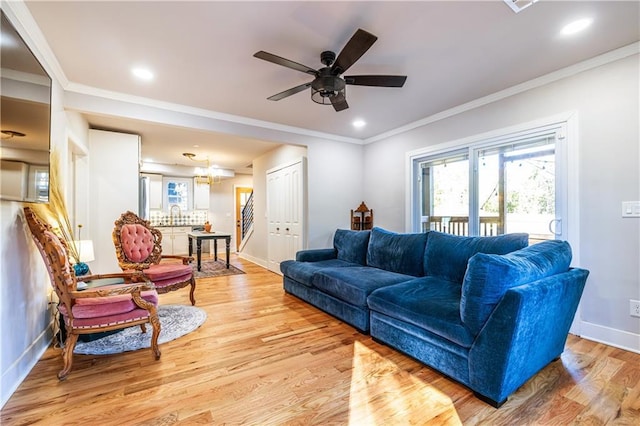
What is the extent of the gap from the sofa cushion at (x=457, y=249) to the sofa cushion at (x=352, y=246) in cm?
101

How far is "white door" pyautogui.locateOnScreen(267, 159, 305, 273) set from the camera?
4.96m

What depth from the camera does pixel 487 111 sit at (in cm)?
352

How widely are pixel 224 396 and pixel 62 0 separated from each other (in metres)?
Result: 2.86

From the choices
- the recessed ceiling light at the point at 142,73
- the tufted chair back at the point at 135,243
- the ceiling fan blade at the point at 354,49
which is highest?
the recessed ceiling light at the point at 142,73

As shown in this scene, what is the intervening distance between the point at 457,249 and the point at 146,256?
3847 millimetres

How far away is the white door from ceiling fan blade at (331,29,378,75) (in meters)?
2.63

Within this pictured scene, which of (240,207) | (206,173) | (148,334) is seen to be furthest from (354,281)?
(240,207)

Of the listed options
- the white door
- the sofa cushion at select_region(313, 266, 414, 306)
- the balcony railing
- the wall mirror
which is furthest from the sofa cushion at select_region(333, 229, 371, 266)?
the wall mirror

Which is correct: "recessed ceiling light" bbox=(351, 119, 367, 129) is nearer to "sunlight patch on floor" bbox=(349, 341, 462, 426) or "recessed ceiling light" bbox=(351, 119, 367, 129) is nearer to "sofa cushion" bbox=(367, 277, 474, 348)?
"sofa cushion" bbox=(367, 277, 474, 348)

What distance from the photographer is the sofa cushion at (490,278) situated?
1718mm

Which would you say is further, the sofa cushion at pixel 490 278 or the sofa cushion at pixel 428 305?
the sofa cushion at pixel 428 305

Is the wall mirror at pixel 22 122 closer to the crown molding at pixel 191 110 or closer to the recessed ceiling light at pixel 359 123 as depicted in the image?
the crown molding at pixel 191 110

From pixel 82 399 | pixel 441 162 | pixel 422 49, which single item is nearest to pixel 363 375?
pixel 82 399

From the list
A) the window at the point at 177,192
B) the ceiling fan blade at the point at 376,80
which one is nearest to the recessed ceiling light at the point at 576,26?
the ceiling fan blade at the point at 376,80
